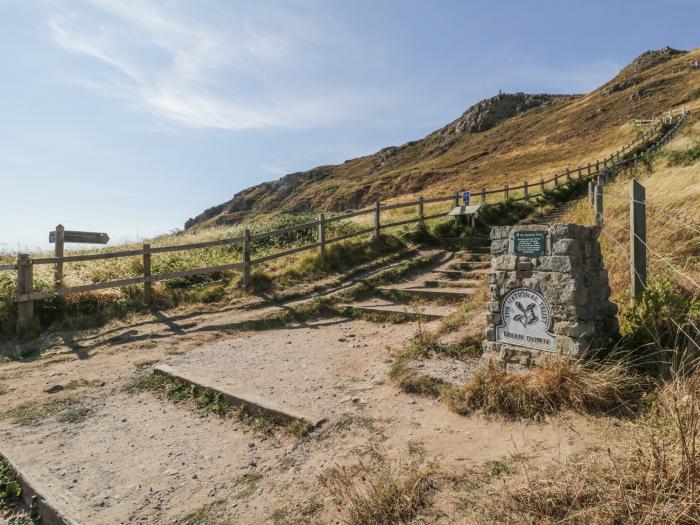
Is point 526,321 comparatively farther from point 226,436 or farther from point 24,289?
point 24,289

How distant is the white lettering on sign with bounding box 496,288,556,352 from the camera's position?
4.60m

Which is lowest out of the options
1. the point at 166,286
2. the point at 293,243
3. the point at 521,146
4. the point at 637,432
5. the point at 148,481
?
the point at 148,481

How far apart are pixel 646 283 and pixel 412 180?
2148 inches

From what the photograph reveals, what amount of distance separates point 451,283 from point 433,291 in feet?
2.42

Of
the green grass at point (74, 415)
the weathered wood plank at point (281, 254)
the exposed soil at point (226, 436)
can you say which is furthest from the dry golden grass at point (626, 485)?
the weathered wood plank at point (281, 254)

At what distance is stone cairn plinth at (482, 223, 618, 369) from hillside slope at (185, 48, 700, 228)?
111 ft

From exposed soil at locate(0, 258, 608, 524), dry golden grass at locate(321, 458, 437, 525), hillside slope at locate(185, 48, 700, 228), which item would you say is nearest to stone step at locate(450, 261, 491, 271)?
exposed soil at locate(0, 258, 608, 524)

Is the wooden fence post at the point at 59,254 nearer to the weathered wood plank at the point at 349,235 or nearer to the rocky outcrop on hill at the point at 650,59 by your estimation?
the weathered wood plank at the point at 349,235

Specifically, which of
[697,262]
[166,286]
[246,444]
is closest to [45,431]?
[246,444]

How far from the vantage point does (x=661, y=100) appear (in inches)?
1997

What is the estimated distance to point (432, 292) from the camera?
9.08 m

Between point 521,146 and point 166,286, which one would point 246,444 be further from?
point 521,146

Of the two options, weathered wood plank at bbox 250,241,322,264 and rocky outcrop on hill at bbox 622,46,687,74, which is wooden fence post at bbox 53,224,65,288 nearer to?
weathered wood plank at bbox 250,241,322,264

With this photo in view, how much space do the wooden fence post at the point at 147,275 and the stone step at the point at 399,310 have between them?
13.7 ft
